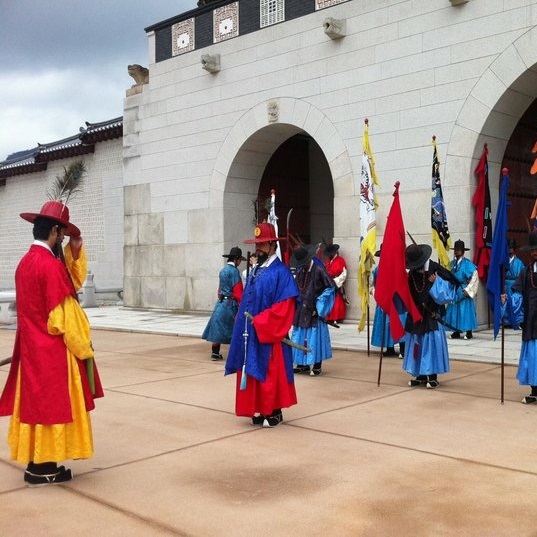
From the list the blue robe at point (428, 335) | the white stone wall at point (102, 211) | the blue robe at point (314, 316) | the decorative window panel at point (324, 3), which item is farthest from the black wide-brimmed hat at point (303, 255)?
the white stone wall at point (102, 211)

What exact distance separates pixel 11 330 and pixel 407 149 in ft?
29.2

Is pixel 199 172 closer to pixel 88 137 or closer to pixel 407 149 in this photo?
pixel 407 149

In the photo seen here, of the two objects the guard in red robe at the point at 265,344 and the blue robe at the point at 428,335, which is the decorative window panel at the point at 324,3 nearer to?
the blue robe at the point at 428,335


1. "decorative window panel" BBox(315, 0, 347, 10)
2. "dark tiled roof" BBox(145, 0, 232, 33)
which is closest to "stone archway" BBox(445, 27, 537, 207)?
Answer: "decorative window panel" BBox(315, 0, 347, 10)

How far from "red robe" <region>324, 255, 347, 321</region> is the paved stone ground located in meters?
4.93

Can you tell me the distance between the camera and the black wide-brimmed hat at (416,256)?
24.1 ft

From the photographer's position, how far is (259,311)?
5789 mm

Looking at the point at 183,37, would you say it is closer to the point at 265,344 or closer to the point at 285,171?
the point at 285,171

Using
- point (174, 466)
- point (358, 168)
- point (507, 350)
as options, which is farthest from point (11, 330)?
point (174, 466)

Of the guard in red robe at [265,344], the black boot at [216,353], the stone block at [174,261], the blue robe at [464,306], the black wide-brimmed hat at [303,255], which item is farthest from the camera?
the stone block at [174,261]

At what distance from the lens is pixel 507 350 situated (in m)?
9.55

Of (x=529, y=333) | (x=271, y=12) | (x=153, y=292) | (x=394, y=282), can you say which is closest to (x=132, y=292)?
(x=153, y=292)

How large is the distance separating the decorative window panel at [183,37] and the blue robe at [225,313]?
8465mm

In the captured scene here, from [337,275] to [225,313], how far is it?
136 inches
